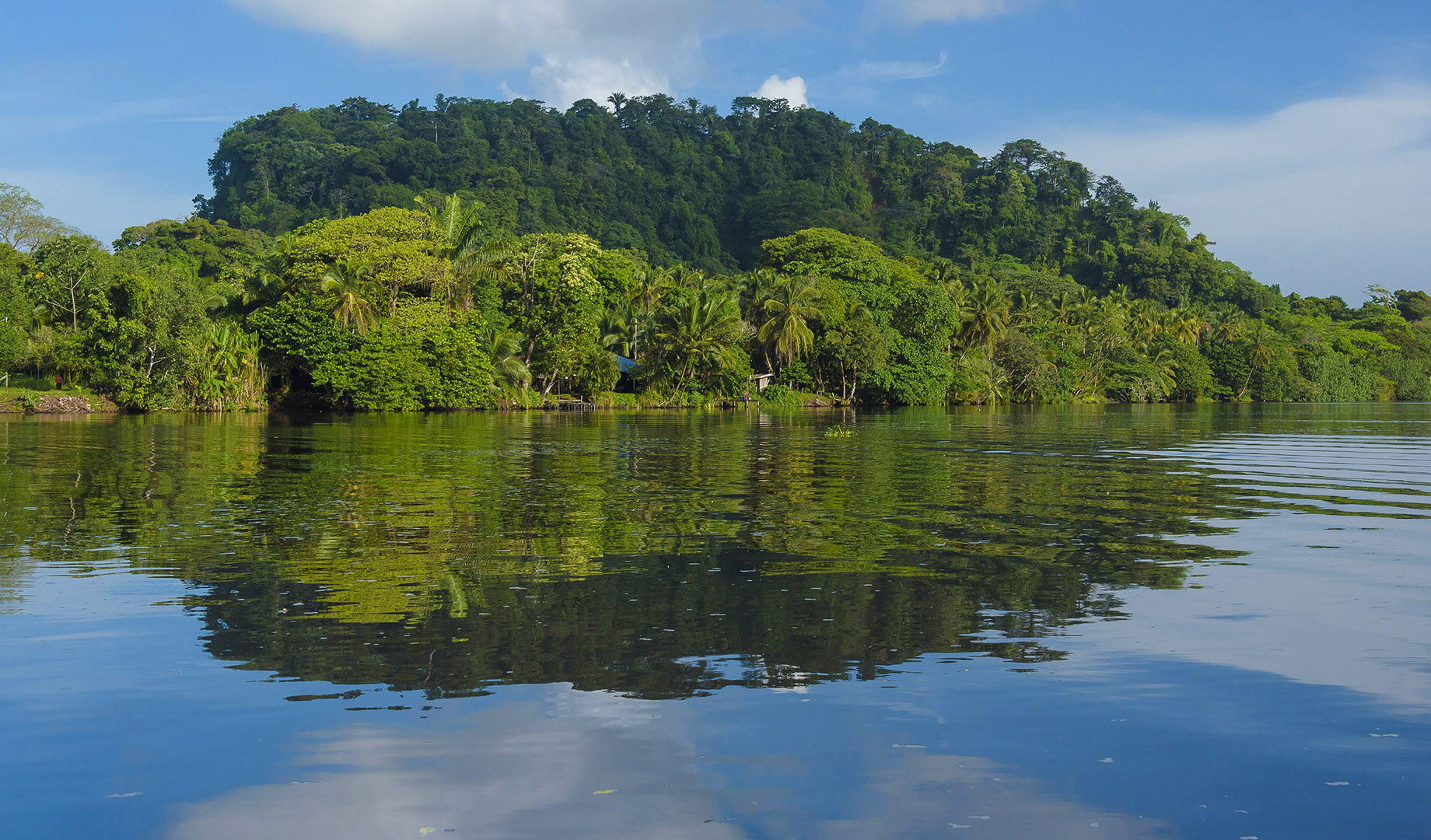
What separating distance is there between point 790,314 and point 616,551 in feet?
195

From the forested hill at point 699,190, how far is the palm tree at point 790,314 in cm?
6068

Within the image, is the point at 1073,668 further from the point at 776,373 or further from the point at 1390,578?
the point at 776,373

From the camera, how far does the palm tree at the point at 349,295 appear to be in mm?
51188

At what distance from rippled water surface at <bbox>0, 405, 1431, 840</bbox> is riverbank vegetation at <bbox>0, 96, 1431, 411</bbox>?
40488mm

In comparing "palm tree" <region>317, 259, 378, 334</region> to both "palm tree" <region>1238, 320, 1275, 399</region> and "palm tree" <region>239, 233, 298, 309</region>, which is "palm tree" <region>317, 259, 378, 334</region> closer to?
"palm tree" <region>239, 233, 298, 309</region>

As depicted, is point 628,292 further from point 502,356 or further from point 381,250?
point 381,250

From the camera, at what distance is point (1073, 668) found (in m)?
5.93

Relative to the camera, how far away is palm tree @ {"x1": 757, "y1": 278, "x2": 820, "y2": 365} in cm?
6838

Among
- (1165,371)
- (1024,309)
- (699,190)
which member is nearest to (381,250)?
(1024,309)

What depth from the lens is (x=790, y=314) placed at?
68500 millimetres

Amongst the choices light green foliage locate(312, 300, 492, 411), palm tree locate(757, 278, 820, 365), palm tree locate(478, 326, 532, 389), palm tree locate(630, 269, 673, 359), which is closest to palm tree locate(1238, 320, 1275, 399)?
palm tree locate(757, 278, 820, 365)

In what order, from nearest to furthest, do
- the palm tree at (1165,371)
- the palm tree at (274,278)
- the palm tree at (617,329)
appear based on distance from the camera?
the palm tree at (274,278) → the palm tree at (617,329) → the palm tree at (1165,371)

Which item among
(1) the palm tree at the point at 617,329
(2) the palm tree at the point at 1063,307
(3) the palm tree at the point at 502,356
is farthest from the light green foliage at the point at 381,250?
(2) the palm tree at the point at 1063,307

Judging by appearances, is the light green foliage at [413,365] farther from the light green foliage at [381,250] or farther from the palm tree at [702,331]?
the palm tree at [702,331]
